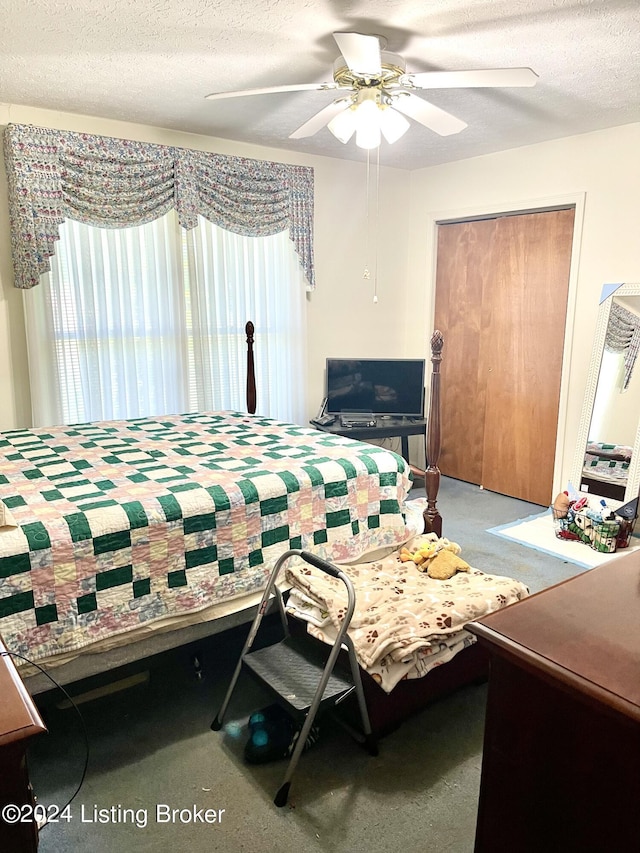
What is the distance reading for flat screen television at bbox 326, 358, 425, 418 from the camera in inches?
183

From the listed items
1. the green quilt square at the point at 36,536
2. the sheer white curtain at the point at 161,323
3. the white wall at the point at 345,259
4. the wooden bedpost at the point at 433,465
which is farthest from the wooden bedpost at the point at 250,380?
the green quilt square at the point at 36,536

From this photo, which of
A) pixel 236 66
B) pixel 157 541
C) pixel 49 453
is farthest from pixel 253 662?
pixel 236 66

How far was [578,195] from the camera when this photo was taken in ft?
12.9

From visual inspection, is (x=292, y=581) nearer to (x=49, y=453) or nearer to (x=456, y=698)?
(x=456, y=698)

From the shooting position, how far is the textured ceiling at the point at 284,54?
2.20 metres

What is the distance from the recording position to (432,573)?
250 centimetres

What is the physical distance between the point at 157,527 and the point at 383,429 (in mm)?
2652

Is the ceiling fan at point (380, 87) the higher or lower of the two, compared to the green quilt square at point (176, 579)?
higher

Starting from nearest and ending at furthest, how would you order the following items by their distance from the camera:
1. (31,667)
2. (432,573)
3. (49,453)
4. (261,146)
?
1. (31,667)
2. (432,573)
3. (49,453)
4. (261,146)

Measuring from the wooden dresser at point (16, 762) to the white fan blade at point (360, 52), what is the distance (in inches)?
80.9

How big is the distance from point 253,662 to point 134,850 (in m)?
0.59

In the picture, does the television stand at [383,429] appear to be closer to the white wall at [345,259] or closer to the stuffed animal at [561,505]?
the white wall at [345,259]

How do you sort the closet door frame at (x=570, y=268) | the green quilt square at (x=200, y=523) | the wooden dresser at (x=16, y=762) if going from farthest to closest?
the closet door frame at (x=570, y=268), the green quilt square at (x=200, y=523), the wooden dresser at (x=16, y=762)

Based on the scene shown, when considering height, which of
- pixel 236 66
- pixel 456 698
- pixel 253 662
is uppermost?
pixel 236 66
